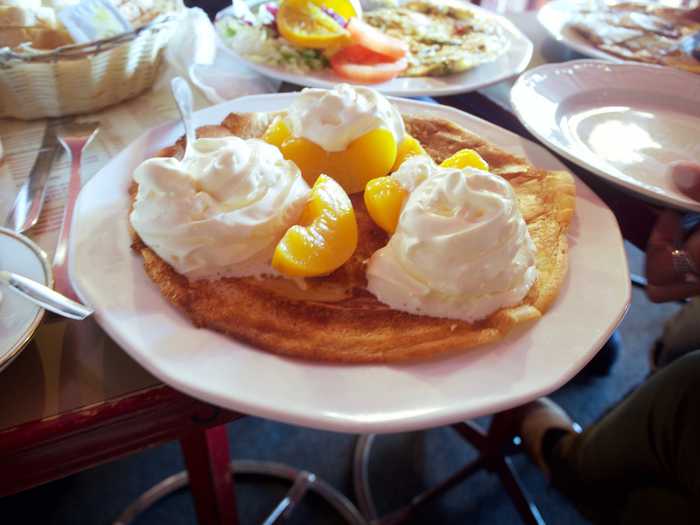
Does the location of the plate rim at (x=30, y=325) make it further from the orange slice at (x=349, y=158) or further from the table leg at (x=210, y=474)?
the orange slice at (x=349, y=158)

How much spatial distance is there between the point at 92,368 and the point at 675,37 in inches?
85.6

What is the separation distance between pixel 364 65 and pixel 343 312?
3.23 feet

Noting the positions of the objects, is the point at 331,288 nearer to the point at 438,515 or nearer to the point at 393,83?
the point at 393,83

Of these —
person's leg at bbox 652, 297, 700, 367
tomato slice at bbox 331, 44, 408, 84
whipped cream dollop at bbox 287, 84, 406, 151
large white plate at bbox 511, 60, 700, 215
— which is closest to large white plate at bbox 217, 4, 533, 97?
tomato slice at bbox 331, 44, 408, 84

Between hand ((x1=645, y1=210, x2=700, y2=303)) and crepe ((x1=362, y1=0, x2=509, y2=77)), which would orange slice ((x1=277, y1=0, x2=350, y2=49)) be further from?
hand ((x1=645, y1=210, x2=700, y2=303))

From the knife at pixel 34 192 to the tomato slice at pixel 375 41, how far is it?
2.93 ft

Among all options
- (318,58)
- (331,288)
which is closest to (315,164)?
(331,288)

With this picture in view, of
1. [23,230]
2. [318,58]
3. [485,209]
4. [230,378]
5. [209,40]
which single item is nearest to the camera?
[230,378]

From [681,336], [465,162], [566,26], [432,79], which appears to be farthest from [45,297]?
[566,26]

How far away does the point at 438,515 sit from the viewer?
1869 mm

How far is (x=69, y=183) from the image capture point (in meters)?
1.20

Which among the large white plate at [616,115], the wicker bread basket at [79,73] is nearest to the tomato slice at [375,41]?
the large white plate at [616,115]

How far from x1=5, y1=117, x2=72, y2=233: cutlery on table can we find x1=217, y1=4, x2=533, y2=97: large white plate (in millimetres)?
606

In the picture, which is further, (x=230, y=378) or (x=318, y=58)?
(x=318, y=58)
